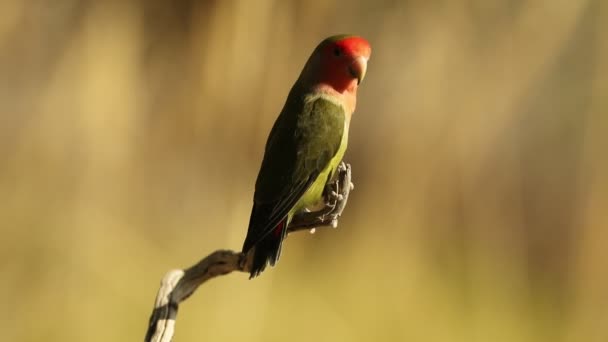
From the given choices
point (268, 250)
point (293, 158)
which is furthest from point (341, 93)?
point (268, 250)

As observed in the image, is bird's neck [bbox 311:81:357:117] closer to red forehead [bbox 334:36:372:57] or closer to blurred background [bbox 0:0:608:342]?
red forehead [bbox 334:36:372:57]

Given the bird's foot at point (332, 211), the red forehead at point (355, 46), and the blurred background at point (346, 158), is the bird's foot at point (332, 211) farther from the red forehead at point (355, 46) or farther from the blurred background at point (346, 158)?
the blurred background at point (346, 158)

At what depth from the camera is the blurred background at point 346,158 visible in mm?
1695

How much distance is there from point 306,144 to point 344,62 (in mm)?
164

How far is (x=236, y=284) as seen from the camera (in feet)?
5.52

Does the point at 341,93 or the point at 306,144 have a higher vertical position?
the point at 341,93

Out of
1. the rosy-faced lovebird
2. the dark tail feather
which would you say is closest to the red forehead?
the rosy-faced lovebird

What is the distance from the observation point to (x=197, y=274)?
108cm

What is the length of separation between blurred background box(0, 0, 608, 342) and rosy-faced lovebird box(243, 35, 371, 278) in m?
0.50

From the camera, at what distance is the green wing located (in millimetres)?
1109

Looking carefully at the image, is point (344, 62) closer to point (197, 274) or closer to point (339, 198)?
point (339, 198)

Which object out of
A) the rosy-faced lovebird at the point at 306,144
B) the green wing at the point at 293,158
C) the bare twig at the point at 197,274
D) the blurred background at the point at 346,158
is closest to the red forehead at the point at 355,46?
the rosy-faced lovebird at the point at 306,144

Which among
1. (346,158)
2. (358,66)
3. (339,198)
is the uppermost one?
(358,66)

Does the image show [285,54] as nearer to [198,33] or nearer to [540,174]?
[198,33]
